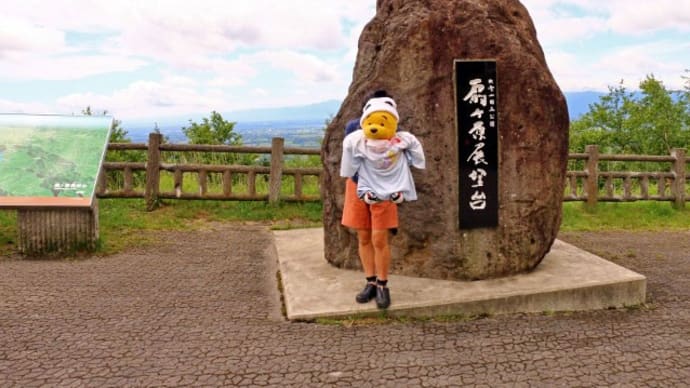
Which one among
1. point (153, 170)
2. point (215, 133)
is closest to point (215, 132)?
point (215, 133)

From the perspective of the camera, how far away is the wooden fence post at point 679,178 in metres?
10.2

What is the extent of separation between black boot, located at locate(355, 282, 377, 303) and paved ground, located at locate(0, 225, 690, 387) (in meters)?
0.29

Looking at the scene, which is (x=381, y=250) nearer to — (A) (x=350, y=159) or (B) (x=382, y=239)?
(B) (x=382, y=239)

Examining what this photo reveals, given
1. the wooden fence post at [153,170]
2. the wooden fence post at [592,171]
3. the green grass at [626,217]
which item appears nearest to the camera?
the green grass at [626,217]

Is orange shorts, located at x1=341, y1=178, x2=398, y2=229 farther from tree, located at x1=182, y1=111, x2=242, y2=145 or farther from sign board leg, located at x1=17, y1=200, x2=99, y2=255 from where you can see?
tree, located at x1=182, y1=111, x2=242, y2=145

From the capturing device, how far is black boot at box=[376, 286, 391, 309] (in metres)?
4.20

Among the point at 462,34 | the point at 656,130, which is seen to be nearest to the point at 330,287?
the point at 462,34

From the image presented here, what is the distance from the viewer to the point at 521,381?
3.19 meters

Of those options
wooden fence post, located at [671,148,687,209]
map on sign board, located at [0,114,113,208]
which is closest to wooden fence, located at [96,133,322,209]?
map on sign board, located at [0,114,113,208]

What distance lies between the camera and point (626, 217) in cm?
964

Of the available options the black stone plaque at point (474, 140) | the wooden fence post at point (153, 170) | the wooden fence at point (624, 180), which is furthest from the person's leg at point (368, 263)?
the wooden fence at point (624, 180)

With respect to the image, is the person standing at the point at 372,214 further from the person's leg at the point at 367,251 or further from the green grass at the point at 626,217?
the green grass at the point at 626,217

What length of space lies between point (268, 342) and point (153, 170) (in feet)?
20.5

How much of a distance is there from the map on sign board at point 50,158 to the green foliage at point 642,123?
1755cm
